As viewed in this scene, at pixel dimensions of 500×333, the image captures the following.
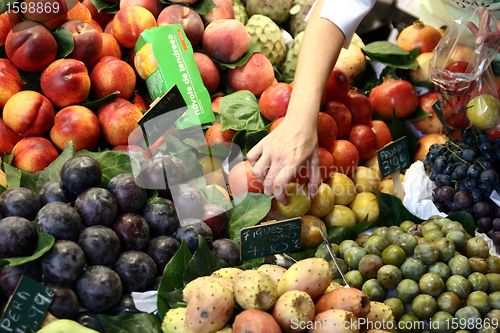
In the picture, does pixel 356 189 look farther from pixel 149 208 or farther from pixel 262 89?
pixel 149 208

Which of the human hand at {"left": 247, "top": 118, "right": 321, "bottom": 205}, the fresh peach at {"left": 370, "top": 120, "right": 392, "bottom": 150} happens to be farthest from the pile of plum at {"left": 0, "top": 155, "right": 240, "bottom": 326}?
the fresh peach at {"left": 370, "top": 120, "right": 392, "bottom": 150}

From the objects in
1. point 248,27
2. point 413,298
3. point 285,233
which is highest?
point 248,27

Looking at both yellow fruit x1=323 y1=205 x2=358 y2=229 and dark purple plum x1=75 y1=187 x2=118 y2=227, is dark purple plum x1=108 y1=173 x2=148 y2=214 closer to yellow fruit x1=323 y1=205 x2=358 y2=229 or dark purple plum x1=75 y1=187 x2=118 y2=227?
dark purple plum x1=75 y1=187 x2=118 y2=227

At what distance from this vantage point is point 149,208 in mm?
1209

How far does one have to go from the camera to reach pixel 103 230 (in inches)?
40.7

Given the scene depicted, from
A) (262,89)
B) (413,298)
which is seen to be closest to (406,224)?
(413,298)

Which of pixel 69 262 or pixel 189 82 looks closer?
pixel 69 262

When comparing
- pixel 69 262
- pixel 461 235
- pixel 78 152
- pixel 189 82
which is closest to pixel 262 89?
pixel 189 82

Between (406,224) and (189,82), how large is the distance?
117 cm

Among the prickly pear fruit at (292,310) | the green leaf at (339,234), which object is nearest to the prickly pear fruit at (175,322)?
the prickly pear fruit at (292,310)

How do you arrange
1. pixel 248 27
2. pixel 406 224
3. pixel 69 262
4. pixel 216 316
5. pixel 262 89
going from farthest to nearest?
1. pixel 248 27
2. pixel 262 89
3. pixel 406 224
4. pixel 69 262
5. pixel 216 316

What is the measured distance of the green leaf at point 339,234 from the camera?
4.82 feet

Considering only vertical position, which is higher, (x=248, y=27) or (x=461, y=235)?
(x=248, y=27)

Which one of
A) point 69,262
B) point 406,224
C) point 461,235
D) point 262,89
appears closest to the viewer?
point 69,262
